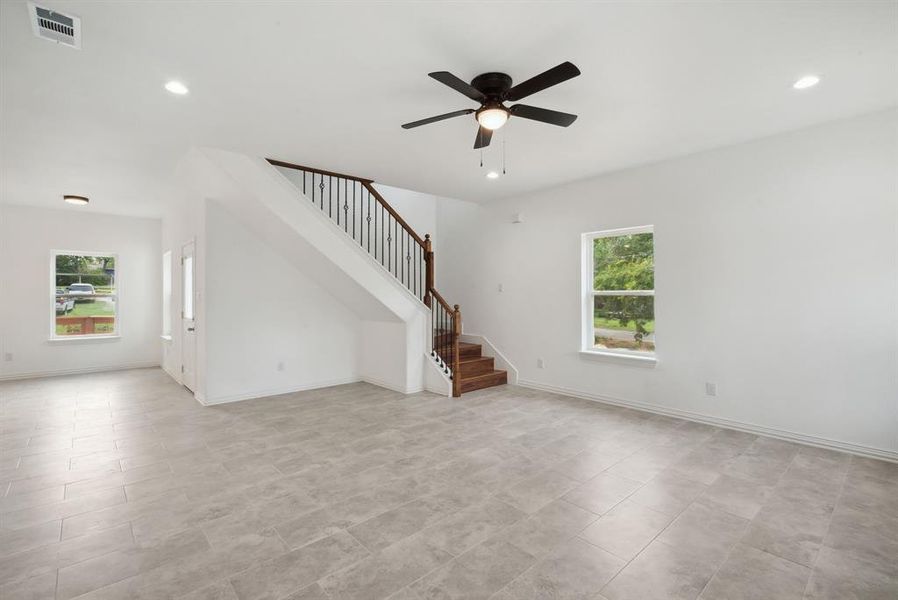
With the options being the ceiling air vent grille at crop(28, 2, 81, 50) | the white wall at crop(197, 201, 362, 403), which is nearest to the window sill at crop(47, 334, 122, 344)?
the white wall at crop(197, 201, 362, 403)

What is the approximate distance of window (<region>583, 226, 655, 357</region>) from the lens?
4.94 metres

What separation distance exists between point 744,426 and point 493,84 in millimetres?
4008

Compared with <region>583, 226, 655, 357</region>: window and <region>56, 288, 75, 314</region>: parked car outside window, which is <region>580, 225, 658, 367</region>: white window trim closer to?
<region>583, 226, 655, 357</region>: window

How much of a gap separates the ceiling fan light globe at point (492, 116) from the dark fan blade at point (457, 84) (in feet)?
0.31

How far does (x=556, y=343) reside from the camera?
5.74 metres

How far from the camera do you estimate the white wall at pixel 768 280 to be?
136 inches

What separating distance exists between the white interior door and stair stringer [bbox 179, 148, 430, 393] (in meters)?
1.13

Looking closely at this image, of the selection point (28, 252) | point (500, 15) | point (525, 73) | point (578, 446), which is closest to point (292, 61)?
point (500, 15)

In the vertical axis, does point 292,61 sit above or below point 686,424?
above

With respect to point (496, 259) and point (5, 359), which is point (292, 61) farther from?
point (5, 359)

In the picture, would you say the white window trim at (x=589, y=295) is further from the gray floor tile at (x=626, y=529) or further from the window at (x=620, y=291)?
the gray floor tile at (x=626, y=529)

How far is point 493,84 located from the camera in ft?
9.21

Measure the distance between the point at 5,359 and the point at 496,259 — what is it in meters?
8.14

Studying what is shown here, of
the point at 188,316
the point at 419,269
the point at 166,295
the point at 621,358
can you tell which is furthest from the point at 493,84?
the point at 166,295
